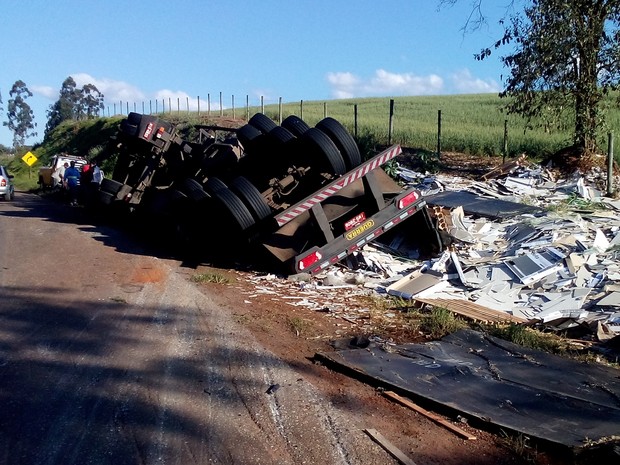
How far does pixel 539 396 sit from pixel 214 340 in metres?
3.48

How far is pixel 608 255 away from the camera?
1039cm

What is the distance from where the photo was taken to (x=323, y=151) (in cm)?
1107

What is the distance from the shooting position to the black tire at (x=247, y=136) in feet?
41.6

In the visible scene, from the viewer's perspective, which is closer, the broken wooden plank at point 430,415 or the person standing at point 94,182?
the broken wooden plank at point 430,415

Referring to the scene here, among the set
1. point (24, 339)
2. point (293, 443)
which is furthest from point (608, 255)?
point (24, 339)

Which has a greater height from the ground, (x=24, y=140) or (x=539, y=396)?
(x=24, y=140)

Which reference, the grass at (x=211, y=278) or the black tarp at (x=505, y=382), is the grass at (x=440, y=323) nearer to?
the black tarp at (x=505, y=382)

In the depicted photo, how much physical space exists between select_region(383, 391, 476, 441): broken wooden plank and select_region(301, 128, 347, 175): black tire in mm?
5883

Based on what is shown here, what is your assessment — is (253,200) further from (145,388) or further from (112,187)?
(112,187)

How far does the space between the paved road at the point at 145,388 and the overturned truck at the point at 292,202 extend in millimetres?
1607

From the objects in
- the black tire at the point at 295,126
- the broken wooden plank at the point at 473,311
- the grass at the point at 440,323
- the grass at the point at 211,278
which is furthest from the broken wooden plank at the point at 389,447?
the black tire at the point at 295,126

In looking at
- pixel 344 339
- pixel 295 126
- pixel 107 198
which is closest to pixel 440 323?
pixel 344 339

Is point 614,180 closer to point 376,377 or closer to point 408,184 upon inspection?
point 408,184

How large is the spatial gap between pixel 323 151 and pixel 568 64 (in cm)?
1091
